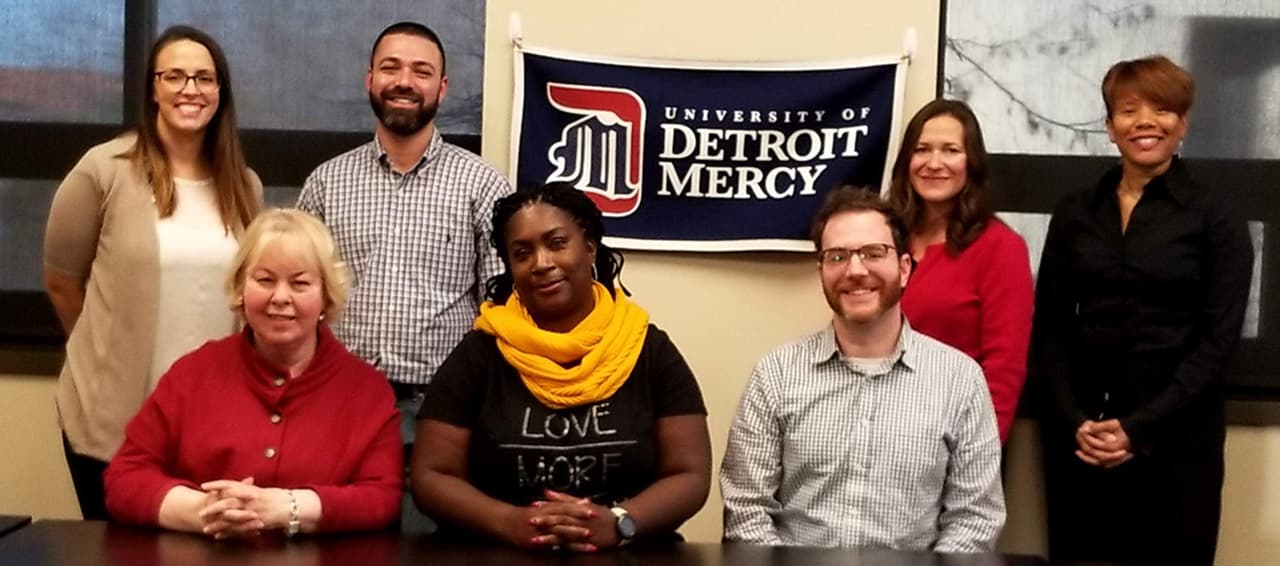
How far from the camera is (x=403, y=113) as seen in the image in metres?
3.03

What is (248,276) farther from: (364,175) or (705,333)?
(705,333)

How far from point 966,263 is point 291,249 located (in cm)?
141

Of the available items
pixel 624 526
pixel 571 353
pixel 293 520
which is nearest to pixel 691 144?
pixel 571 353

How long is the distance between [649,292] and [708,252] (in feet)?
0.58

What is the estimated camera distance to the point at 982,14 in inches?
132

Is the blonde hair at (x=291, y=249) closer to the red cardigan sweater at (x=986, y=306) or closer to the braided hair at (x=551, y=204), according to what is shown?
the braided hair at (x=551, y=204)

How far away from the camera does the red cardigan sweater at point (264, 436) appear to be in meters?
2.38

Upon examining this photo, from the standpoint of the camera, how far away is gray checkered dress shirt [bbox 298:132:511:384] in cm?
298

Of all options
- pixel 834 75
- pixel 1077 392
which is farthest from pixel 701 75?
pixel 1077 392

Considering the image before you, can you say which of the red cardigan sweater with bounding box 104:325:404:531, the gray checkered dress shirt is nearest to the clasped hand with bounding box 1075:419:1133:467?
the gray checkered dress shirt

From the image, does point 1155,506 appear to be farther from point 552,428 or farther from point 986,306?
point 552,428

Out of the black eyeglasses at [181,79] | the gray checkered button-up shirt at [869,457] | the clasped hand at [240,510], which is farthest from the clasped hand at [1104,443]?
the black eyeglasses at [181,79]

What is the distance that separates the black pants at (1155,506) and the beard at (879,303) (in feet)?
2.53

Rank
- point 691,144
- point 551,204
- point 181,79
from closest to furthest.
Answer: point 551,204, point 181,79, point 691,144
